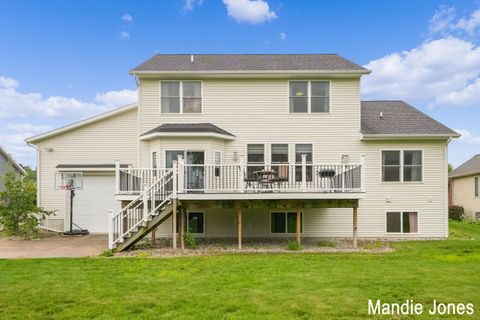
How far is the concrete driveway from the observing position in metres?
10.4

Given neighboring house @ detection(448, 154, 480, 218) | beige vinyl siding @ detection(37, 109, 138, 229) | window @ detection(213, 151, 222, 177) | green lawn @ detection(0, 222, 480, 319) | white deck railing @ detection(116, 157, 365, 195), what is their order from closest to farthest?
green lawn @ detection(0, 222, 480, 319), white deck railing @ detection(116, 157, 365, 195), window @ detection(213, 151, 222, 177), beige vinyl siding @ detection(37, 109, 138, 229), neighboring house @ detection(448, 154, 480, 218)

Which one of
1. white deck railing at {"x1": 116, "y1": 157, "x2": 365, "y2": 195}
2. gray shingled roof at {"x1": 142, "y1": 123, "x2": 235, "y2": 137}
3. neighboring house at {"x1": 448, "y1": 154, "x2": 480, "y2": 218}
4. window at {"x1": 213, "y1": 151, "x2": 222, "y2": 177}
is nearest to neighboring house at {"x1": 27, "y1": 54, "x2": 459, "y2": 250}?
gray shingled roof at {"x1": 142, "y1": 123, "x2": 235, "y2": 137}

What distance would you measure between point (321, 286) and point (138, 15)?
20.7 metres

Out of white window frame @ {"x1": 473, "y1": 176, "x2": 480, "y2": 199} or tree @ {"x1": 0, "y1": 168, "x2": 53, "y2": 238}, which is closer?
tree @ {"x1": 0, "y1": 168, "x2": 53, "y2": 238}

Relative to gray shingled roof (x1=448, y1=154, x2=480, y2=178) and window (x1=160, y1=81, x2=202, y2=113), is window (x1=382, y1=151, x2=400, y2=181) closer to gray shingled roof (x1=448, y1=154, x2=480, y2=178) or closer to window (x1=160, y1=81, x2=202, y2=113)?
window (x1=160, y1=81, x2=202, y2=113)

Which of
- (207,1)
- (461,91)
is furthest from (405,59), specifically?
(207,1)

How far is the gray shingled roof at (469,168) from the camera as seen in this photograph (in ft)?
76.9

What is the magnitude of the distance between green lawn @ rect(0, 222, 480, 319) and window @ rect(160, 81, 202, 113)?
20.8ft

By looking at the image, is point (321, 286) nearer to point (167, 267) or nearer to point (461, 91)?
point (167, 267)

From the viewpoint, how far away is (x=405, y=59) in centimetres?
2767

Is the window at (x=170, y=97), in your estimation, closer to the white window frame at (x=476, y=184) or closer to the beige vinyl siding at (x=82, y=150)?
the beige vinyl siding at (x=82, y=150)

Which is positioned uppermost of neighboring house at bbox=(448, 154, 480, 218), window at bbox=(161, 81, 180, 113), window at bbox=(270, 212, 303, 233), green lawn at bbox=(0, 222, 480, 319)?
window at bbox=(161, 81, 180, 113)

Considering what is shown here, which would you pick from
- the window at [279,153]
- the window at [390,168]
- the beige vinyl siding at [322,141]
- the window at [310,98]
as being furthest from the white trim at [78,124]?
the window at [390,168]

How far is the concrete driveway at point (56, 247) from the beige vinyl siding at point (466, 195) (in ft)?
72.5
